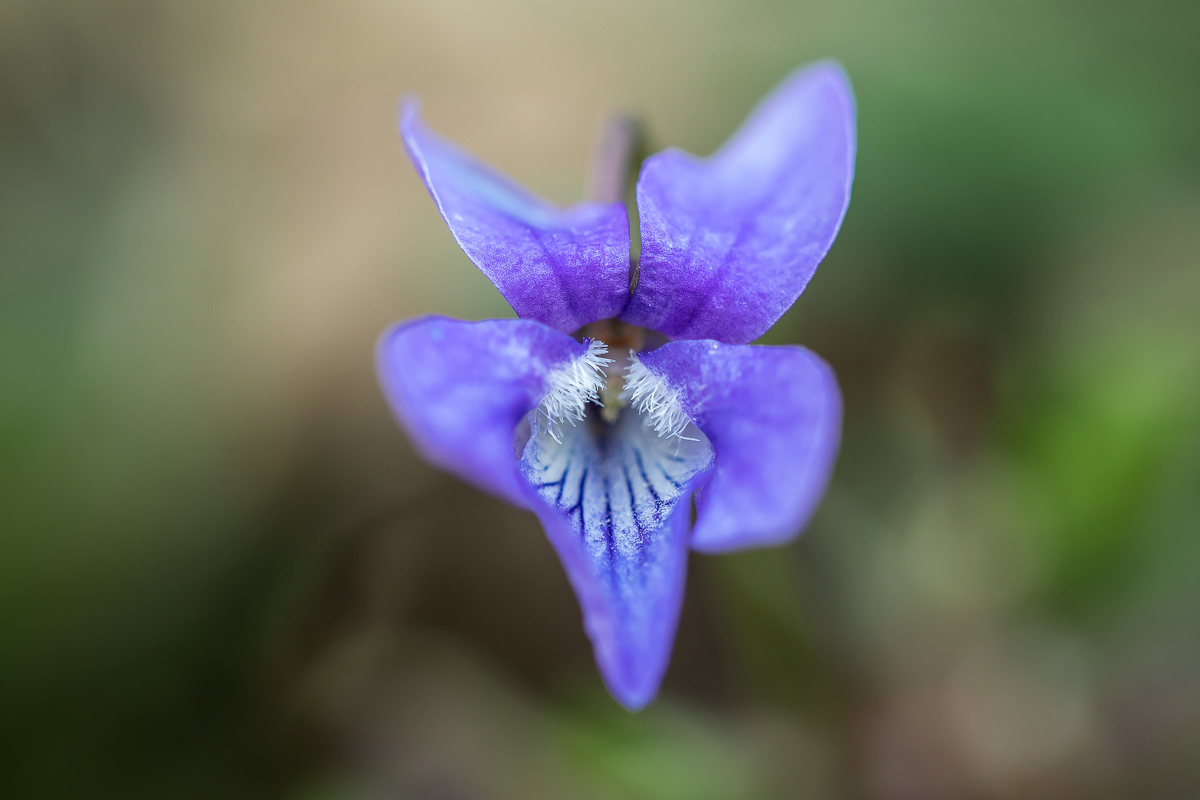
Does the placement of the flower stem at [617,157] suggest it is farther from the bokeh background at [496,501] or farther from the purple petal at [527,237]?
the bokeh background at [496,501]

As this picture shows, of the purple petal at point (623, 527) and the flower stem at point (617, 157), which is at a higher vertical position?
the flower stem at point (617, 157)

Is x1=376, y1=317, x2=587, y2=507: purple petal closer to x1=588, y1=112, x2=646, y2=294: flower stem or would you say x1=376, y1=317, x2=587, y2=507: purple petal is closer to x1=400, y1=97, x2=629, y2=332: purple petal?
x1=400, y1=97, x2=629, y2=332: purple petal

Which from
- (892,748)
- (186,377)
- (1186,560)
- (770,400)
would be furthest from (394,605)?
(1186,560)

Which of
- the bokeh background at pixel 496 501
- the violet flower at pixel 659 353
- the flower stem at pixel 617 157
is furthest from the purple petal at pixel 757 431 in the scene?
the bokeh background at pixel 496 501

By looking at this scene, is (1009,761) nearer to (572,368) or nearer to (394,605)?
(394,605)

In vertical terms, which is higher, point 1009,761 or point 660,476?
point 660,476

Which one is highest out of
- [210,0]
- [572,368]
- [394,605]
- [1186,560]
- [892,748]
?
[210,0]

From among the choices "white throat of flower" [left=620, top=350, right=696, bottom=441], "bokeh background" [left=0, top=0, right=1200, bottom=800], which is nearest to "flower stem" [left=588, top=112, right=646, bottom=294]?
"white throat of flower" [left=620, top=350, right=696, bottom=441]
